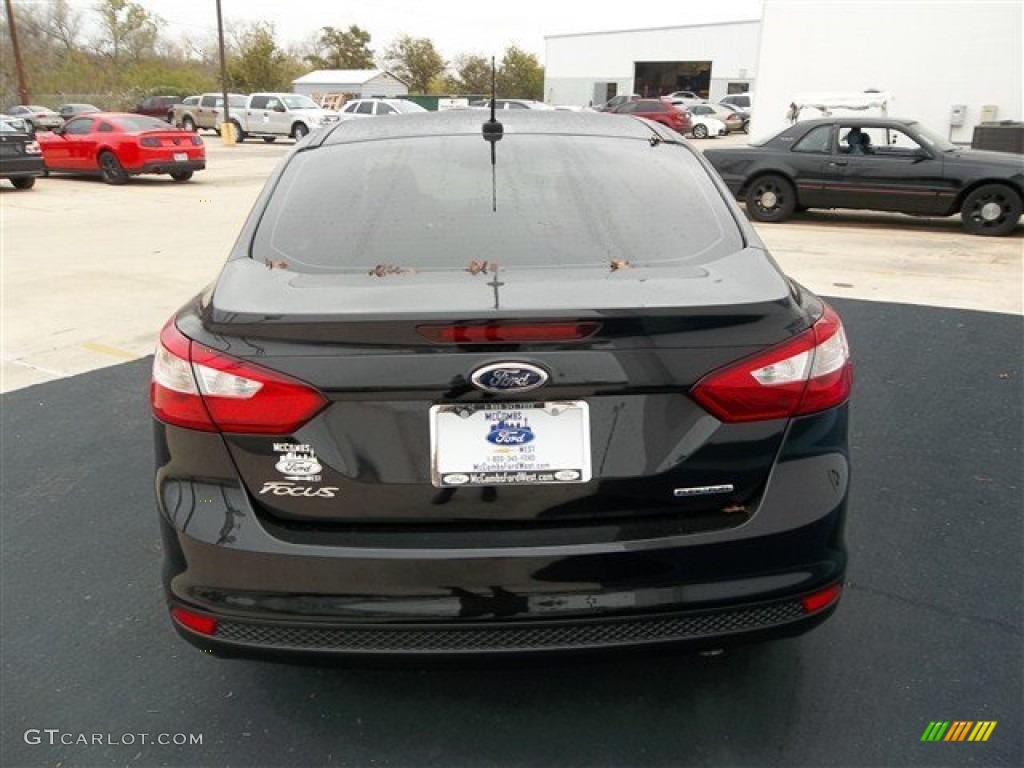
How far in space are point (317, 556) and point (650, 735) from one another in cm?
106

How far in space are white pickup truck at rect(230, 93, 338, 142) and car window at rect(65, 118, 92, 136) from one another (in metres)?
13.7

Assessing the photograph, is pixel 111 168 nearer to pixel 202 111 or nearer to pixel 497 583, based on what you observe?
pixel 497 583

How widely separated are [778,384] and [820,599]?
563 millimetres

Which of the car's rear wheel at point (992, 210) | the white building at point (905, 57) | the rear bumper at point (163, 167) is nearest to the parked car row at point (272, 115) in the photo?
the rear bumper at point (163, 167)

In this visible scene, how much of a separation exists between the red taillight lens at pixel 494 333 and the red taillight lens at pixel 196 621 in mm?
891

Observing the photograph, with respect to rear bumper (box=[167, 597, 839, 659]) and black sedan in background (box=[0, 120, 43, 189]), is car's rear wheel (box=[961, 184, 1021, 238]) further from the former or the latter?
black sedan in background (box=[0, 120, 43, 189])

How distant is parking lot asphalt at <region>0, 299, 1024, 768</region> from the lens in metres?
2.27

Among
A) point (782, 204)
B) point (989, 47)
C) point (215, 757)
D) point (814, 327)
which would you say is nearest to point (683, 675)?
point (814, 327)

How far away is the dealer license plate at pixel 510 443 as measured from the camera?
6.24ft

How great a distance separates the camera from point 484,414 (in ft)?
6.24

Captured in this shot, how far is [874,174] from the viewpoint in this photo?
11.7 metres

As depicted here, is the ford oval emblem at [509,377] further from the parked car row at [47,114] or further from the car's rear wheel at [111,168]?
the parked car row at [47,114]

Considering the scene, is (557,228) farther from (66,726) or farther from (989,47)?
(989,47)

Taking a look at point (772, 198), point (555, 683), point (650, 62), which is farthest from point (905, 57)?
point (650, 62)
